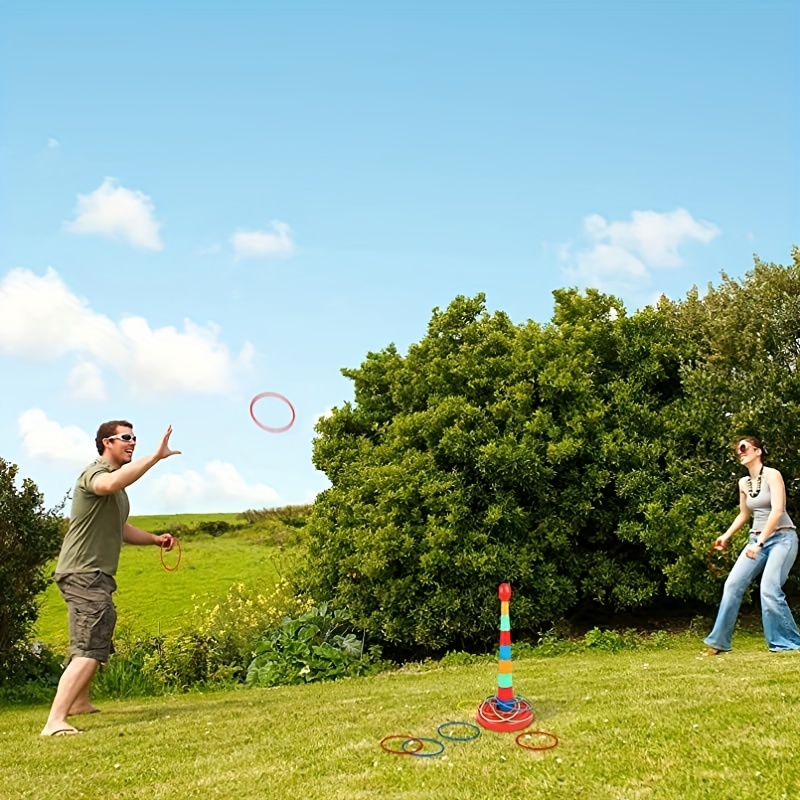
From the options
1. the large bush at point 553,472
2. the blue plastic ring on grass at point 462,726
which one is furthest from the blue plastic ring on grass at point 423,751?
the large bush at point 553,472

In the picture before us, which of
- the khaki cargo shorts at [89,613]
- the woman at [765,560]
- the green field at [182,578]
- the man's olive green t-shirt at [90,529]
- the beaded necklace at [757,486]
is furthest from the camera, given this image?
the green field at [182,578]

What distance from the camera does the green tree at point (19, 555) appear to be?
12.4 metres

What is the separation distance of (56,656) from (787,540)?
10.4 m

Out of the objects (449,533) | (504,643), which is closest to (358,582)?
(449,533)

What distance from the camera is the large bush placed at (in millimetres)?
13008

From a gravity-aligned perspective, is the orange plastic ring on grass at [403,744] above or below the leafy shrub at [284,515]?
below

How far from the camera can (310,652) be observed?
12.7m

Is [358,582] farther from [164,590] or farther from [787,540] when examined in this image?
[164,590]

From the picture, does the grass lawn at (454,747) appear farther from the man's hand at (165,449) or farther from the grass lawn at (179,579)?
the grass lawn at (179,579)

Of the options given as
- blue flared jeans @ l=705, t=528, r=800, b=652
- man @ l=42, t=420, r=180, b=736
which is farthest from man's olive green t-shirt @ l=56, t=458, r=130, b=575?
blue flared jeans @ l=705, t=528, r=800, b=652

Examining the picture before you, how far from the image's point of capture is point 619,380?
14.4 m

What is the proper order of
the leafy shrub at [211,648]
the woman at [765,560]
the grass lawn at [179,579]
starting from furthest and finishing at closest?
the grass lawn at [179,579] → the leafy shrub at [211,648] → the woman at [765,560]

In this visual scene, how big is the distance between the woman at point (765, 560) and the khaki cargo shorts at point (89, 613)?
22.9 feet

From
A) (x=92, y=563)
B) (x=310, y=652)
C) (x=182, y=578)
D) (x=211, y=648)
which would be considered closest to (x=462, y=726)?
(x=92, y=563)
